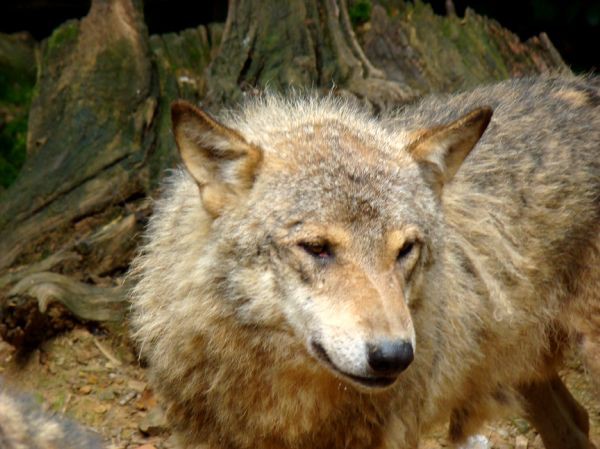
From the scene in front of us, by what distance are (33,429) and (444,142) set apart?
2408 mm

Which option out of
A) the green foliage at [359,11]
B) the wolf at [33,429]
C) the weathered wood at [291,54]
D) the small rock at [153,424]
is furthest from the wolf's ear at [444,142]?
the green foliage at [359,11]

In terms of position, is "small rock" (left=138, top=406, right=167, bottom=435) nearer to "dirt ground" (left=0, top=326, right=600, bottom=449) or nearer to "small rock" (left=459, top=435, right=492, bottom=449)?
"dirt ground" (left=0, top=326, right=600, bottom=449)

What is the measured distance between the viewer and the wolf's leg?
7.12 meters

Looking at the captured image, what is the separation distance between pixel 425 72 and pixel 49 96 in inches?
116

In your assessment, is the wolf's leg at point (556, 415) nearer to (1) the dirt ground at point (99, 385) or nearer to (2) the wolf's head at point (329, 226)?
(1) the dirt ground at point (99, 385)

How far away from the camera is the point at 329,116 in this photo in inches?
223

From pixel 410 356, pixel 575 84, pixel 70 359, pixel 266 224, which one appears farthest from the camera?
pixel 70 359

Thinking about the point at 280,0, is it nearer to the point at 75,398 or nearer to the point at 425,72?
the point at 425,72

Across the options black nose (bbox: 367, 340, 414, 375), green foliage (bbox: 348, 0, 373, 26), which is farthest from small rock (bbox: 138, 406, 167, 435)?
green foliage (bbox: 348, 0, 373, 26)

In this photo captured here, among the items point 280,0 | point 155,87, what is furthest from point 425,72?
point 155,87

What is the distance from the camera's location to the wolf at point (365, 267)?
188 inches

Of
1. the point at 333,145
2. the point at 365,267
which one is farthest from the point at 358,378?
the point at 333,145

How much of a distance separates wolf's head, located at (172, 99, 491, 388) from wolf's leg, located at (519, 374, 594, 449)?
2332mm

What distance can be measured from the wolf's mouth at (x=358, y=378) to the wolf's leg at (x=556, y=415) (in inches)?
108
